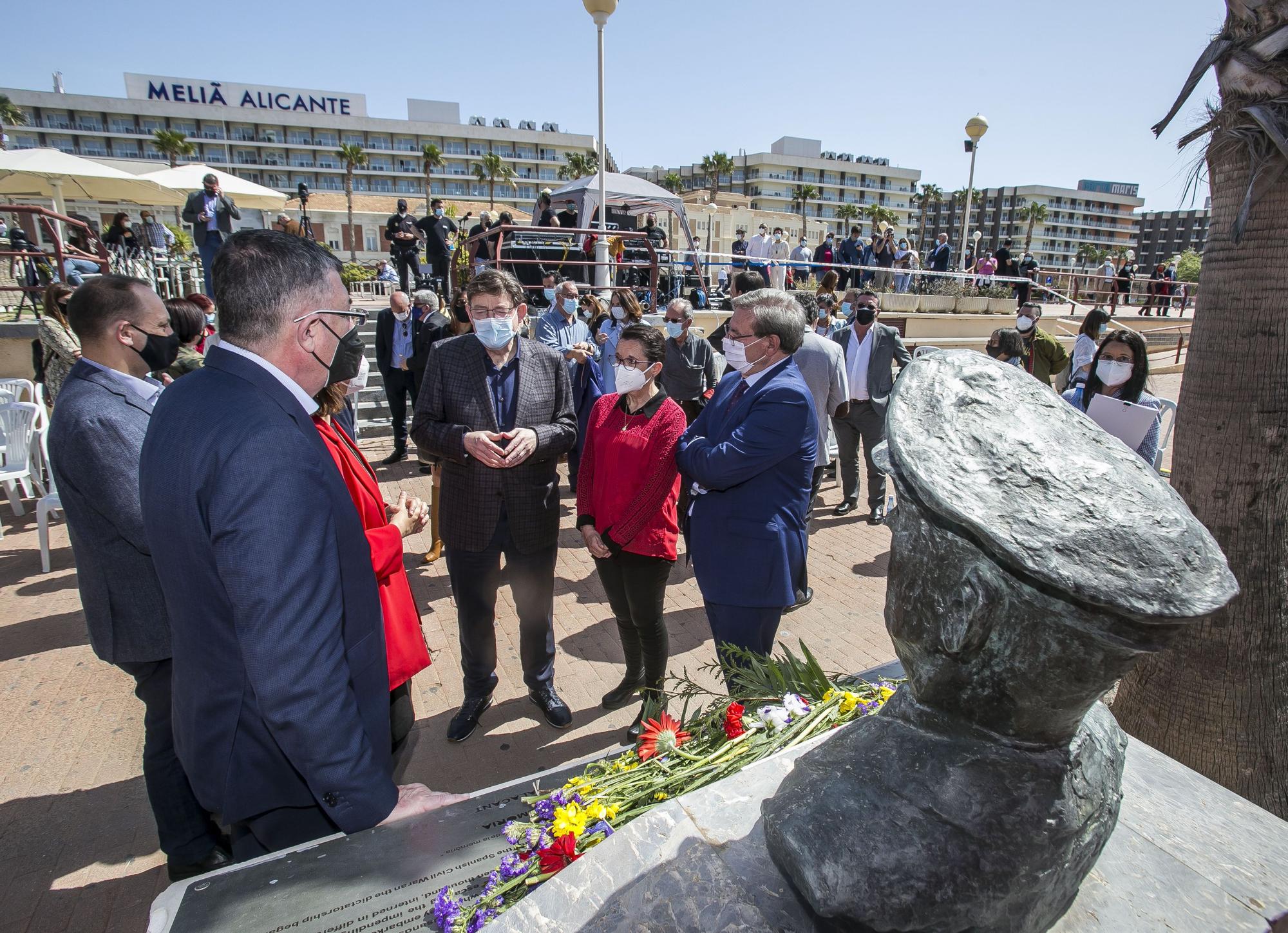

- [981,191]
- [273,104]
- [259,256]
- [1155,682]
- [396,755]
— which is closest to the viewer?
[259,256]

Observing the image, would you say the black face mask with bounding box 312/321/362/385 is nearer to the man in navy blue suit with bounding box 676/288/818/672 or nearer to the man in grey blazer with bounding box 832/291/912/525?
the man in navy blue suit with bounding box 676/288/818/672

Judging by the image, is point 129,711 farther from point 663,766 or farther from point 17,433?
point 17,433

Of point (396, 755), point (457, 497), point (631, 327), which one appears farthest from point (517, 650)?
point (631, 327)

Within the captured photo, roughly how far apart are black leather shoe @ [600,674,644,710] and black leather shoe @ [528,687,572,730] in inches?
8.5

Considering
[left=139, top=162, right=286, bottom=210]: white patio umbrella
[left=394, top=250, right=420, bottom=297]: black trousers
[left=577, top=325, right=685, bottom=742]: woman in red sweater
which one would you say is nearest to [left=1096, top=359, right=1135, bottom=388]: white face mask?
[left=577, top=325, right=685, bottom=742]: woman in red sweater

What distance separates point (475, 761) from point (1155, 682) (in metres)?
3.02

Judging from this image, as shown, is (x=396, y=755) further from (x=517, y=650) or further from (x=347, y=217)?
(x=347, y=217)

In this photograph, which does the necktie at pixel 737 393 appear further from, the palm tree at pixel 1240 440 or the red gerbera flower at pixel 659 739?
the palm tree at pixel 1240 440

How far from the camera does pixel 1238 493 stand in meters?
2.49

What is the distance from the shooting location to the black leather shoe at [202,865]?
2.56m

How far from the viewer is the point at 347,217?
5447cm

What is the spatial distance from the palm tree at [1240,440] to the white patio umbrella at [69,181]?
53.1 ft

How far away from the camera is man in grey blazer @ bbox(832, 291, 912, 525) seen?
635cm

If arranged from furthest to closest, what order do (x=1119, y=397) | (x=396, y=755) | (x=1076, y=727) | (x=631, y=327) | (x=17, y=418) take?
(x=17, y=418) → (x=1119, y=397) → (x=631, y=327) → (x=396, y=755) → (x=1076, y=727)
